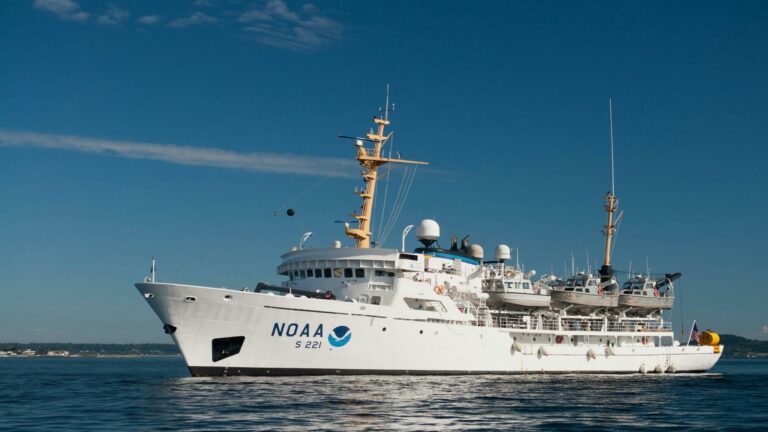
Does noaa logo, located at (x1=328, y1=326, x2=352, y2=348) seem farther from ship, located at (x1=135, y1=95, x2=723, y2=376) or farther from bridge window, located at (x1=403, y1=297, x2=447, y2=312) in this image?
bridge window, located at (x1=403, y1=297, x2=447, y2=312)

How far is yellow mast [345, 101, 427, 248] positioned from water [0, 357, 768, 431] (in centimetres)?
826

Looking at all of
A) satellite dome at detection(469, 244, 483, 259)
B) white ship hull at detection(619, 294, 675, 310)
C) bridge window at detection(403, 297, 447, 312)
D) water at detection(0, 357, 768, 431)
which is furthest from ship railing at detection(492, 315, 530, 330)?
white ship hull at detection(619, 294, 675, 310)

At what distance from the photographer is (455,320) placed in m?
36.0

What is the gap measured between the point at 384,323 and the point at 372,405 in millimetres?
9539

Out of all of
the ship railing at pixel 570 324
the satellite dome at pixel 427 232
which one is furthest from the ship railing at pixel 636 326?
the satellite dome at pixel 427 232

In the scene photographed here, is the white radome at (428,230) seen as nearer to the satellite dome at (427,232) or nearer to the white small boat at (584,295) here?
the satellite dome at (427,232)

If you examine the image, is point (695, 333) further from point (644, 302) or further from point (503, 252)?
point (503, 252)

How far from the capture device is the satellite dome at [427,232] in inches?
1553

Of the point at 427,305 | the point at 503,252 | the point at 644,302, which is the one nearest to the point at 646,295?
the point at 644,302

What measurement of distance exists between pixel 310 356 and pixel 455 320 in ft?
25.8

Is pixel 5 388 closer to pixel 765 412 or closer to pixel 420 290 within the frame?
pixel 420 290

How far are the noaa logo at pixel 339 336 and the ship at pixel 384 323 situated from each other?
4 centimetres

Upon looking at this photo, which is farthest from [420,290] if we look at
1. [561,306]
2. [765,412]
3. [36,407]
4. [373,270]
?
[36,407]

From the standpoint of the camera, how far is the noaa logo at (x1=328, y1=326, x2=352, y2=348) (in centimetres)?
3191
